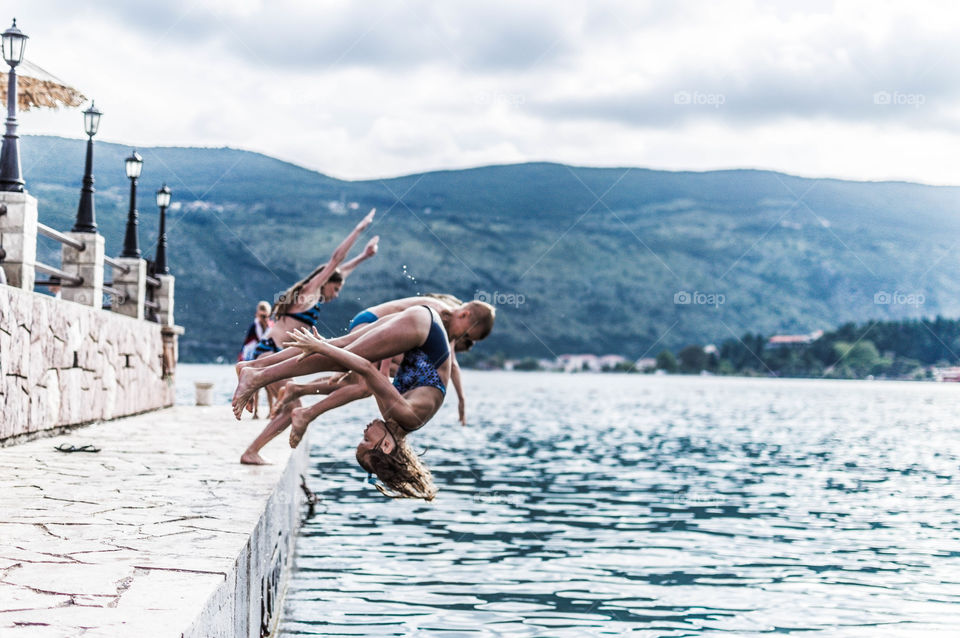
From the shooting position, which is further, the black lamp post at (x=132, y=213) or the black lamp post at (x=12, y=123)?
the black lamp post at (x=132, y=213)

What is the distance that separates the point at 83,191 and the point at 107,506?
364 inches

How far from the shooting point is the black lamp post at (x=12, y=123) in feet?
33.2

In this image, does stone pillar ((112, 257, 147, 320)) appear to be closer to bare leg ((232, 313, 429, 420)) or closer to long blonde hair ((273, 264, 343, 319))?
long blonde hair ((273, 264, 343, 319))

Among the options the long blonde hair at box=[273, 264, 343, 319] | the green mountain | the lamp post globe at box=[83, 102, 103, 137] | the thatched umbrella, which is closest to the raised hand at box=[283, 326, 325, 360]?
the long blonde hair at box=[273, 264, 343, 319]

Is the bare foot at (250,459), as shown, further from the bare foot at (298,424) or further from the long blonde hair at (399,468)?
the long blonde hair at (399,468)

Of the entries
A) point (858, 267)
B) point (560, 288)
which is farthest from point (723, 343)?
point (858, 267)

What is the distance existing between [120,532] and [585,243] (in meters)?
144

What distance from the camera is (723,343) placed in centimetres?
12325

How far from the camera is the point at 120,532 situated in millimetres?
4789

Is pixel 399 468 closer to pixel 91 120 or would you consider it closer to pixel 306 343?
pixel 306 343

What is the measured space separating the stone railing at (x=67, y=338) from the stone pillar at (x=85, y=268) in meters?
0.01

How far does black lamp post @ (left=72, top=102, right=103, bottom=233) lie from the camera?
43.7 ft

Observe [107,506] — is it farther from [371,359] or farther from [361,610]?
[361,610]

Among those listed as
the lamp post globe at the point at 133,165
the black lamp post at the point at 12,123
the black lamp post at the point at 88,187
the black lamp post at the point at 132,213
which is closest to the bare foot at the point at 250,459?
the black lamp post at the point at 12,123
